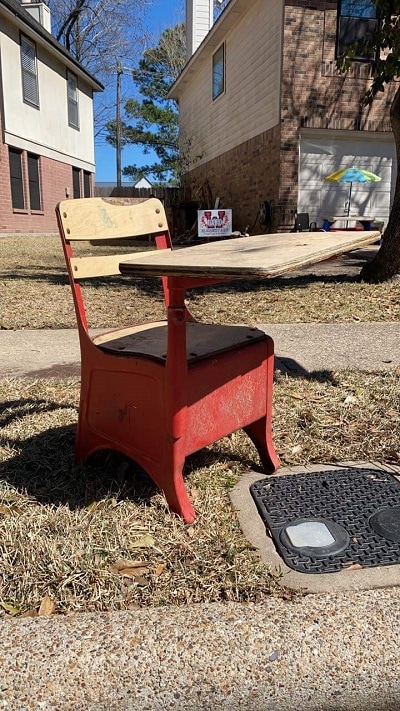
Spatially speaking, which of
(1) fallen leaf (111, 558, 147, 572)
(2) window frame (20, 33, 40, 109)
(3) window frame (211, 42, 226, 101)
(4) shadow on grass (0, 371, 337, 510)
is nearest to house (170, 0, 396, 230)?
(3) window frame (211, 42, 226, 101)

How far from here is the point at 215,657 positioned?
59.2 inches

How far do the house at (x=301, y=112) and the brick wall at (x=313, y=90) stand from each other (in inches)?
0.8

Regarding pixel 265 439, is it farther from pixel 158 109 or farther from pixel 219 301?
pixel 158 109

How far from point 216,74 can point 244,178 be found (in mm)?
4569

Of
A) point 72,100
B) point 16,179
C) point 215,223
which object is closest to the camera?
point 215,223

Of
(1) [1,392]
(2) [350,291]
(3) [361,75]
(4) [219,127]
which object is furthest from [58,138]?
(1) [1,392]

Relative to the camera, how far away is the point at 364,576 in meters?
1.83

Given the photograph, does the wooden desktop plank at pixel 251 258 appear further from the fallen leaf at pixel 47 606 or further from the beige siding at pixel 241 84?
the beige siding at pixel 241 84

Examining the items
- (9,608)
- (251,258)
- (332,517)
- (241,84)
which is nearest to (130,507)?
(9,608)

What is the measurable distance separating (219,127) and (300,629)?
1760 centimetres

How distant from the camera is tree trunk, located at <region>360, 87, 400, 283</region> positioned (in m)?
6.84

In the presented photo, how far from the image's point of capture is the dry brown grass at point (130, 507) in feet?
5.87

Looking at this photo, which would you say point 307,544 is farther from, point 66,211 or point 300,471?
point 66,211

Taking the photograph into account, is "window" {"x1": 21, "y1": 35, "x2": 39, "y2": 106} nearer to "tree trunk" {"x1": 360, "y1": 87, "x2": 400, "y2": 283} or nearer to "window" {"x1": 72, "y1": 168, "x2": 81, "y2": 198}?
"window" {"x1": 72, "y1": 168, "x2": 81, "y2": 198}
